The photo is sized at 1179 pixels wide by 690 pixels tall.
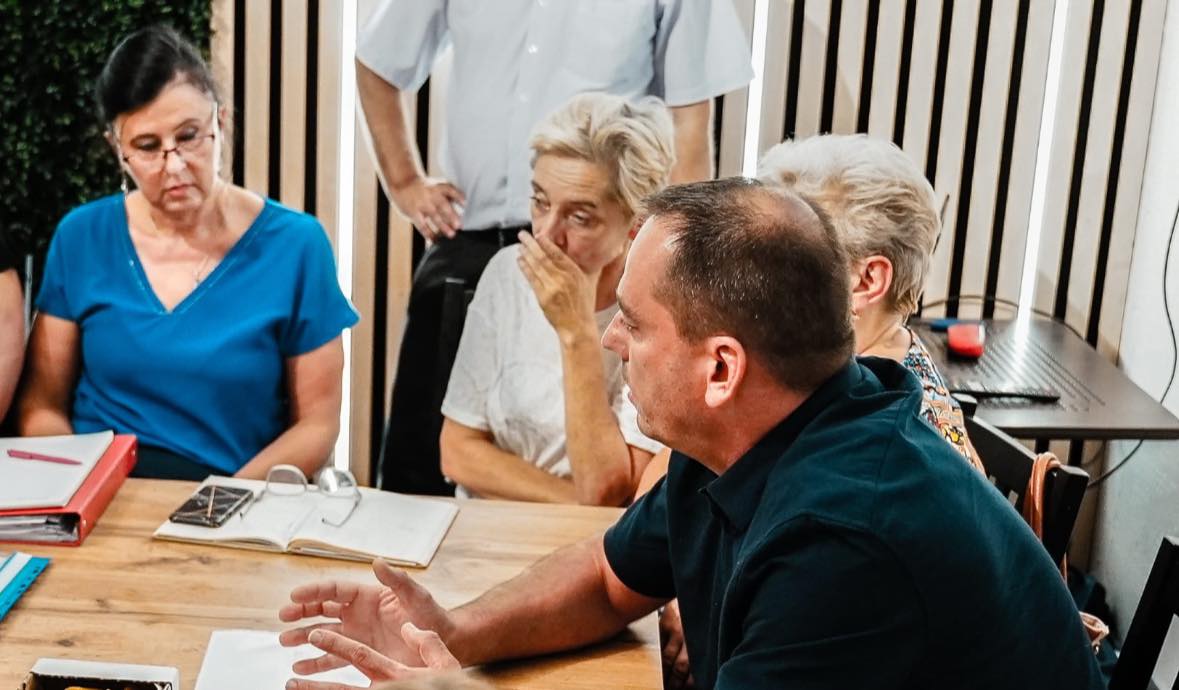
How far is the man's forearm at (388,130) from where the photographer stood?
341 cm

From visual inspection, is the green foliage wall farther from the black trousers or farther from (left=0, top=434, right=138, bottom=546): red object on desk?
(left=0, top=434, right=138, bottom=546): red object on desk

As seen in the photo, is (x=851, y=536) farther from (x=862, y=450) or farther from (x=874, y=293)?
(x=874, y=293)

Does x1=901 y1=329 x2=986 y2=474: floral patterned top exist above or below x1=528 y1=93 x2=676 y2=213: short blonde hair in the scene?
below

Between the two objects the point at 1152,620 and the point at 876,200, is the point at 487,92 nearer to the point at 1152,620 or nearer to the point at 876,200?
the point at 876,200

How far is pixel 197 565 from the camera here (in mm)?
1818

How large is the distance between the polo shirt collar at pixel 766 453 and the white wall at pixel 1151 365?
221cm

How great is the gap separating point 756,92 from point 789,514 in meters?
2.34

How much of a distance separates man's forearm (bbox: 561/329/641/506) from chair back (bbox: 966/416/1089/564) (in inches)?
27.0

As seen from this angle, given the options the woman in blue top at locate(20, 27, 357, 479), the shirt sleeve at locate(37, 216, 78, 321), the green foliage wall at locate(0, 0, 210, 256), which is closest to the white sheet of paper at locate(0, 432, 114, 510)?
the woman in blue top at locate(20, 27, 357, 479)

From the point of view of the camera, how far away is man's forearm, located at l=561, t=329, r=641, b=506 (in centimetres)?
245

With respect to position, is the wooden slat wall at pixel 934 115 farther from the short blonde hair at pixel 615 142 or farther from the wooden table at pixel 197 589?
the wooden table at pixel 197 589

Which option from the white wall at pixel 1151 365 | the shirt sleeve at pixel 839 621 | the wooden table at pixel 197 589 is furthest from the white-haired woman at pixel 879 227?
the white wall at pixel 1151 365

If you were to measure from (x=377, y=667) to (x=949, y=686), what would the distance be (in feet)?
1.92

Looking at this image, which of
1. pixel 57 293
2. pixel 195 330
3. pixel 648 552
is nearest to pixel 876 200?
pixel 648 552
